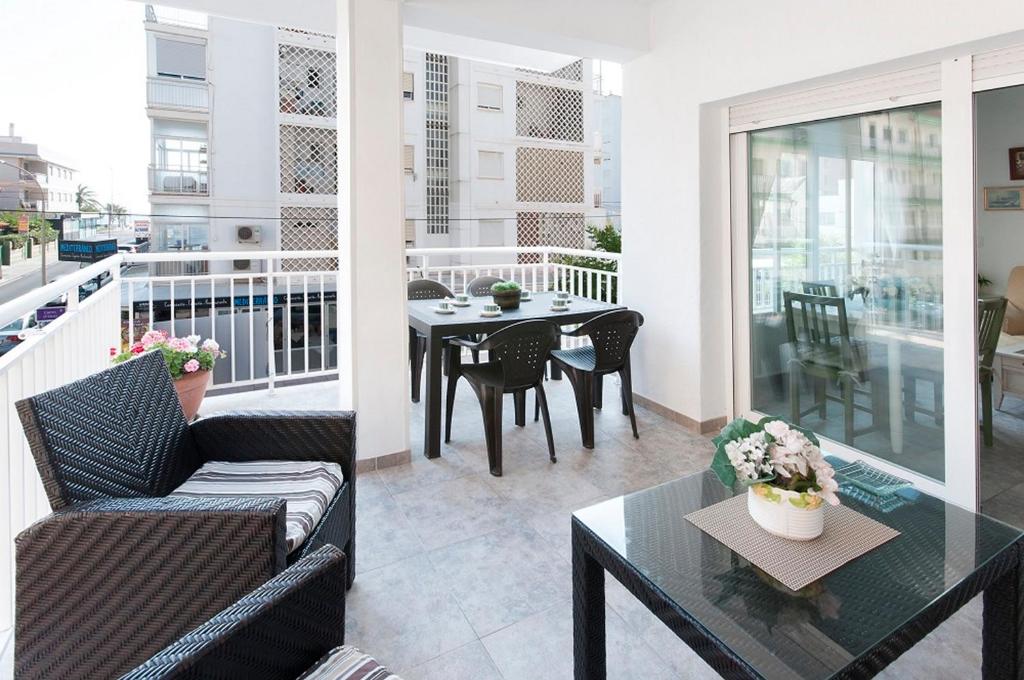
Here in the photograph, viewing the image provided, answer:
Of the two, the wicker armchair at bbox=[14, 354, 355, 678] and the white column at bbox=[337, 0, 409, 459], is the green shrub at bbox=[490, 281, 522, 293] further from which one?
the wicker armchair at bbox=[14, 354, 355, 678]

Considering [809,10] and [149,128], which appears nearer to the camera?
[809,10]

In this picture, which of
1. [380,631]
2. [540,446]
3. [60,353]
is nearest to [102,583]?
[380,631]

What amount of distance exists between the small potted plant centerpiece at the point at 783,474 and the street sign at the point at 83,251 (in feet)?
11.9

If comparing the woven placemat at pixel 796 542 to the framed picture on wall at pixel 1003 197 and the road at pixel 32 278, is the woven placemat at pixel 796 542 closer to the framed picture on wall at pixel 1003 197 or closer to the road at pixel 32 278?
the framed picture on wall at pixel 1003 197

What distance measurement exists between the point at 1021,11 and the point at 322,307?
13.6 ft

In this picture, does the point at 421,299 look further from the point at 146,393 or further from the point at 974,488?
the point at 974,488

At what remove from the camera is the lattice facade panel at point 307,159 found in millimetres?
12117

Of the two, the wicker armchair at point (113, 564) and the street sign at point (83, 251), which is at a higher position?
the street sign at point (83, 251)

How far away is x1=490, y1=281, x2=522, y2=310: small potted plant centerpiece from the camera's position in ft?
12.7

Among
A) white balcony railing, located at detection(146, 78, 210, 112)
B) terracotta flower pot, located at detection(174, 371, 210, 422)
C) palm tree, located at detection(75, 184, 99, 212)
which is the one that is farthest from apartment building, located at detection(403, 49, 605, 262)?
terracotta flower pot, located at detection(174, 371, 210, 422)

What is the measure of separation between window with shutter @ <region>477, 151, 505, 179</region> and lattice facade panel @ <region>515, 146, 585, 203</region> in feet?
1.46

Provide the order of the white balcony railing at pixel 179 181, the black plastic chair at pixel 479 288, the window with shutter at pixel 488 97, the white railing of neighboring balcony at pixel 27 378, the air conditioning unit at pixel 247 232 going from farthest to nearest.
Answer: the window with shutter at pixel 488 97
the air conditioning unit at pixel 247 232
the white balcony railing at pixel 179 181
the black plastic chair at pixel 479 288
the white railing of neighboring balcony at pixel 27 378

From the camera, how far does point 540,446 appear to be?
3537 millimetres

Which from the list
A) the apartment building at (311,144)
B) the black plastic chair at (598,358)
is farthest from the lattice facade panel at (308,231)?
the black plastic chair at (598,358)
